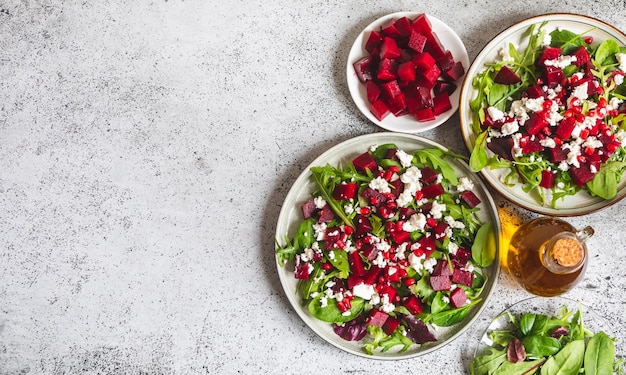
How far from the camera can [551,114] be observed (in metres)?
1.70

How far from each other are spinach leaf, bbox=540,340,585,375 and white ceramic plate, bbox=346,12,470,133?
2.70 feet

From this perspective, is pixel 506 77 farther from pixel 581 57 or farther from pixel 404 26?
pixel 404 26

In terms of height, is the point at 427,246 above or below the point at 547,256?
below

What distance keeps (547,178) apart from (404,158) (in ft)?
1.50

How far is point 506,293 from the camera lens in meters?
1.89

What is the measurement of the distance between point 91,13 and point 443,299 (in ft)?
5.07

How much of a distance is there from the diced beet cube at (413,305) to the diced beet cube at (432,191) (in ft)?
1.07

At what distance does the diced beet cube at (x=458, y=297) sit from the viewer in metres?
1.73

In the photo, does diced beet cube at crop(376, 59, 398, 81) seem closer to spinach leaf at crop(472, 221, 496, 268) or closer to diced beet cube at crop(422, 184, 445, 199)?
diced beet cube at crop(422, 184, 445, 199)

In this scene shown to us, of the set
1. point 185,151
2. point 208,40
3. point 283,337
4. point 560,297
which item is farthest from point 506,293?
point 208,40

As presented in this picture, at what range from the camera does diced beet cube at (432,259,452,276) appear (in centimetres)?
172

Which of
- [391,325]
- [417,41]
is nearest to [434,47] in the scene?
[417,41]

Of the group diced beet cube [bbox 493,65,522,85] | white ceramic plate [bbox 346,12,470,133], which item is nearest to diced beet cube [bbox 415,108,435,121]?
white ceramic plate [bbox 346,12,470,133]

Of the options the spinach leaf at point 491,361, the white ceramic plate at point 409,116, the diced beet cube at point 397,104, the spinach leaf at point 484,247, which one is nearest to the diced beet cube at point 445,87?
the white ceramic plate at point 409,116
